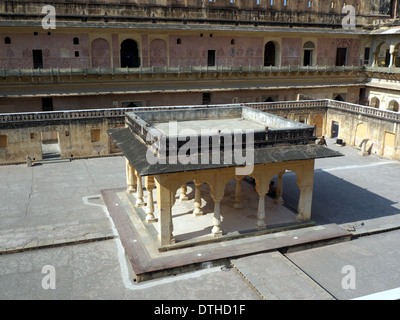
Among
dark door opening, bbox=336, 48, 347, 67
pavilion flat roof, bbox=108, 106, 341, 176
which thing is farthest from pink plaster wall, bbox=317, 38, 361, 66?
pavilion flat roof, bbox=108, 106, 341, 176

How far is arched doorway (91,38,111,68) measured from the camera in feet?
84.8

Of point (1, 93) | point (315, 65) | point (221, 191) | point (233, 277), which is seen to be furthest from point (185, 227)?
point (315, 65)

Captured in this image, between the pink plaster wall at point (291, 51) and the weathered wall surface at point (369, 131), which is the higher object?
the pink plaster wall at point (291, 51)

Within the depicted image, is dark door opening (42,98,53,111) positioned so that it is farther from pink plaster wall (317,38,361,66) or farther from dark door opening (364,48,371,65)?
dark door opening (364,48,371,65)

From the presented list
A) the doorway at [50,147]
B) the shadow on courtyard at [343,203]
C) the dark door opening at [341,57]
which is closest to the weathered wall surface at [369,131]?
the shadow on courtyard at [343,203]

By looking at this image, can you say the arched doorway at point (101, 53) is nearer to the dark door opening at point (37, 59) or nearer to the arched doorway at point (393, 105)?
the dark door opening at point (37, 59)

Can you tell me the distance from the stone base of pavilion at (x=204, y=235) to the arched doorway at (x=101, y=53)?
1296cm

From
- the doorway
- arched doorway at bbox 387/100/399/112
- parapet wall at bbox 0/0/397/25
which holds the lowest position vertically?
the doorway

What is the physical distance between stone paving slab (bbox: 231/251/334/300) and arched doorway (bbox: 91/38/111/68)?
1844cm

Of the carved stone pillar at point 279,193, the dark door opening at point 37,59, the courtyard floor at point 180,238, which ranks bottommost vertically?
the courtyard floor at point 180,238

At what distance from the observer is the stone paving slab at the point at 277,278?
404 inches
